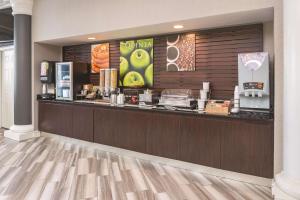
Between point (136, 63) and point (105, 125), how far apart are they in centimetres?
135

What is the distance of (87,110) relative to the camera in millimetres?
5117

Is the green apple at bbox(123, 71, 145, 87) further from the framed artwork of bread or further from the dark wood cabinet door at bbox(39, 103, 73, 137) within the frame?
the dark wood cabinet door at bbox(39, 103, 73, 137)

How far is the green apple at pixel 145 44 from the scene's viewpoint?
496 centimetres

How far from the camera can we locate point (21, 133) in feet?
19.6

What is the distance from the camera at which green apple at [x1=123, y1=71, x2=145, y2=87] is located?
16.9 ft

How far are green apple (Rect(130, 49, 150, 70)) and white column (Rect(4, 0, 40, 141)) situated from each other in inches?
103

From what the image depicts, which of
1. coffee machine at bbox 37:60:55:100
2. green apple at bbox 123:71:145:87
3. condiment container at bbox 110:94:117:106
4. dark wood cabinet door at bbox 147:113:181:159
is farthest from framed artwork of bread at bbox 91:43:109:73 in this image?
dark wood cabinet door at bbox 147:113:181:159

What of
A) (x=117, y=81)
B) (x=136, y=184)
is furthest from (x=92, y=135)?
(x=136, y=184)

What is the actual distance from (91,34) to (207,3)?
2.36m

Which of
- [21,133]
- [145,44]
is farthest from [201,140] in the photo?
[21,133]

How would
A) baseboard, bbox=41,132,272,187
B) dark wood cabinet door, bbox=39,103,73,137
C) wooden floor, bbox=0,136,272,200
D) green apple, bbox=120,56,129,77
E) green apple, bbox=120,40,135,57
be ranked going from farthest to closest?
dark wood cabinet door, bbox=39,103,73,137
green apple, bbox=120,56,129,77
green apple, bbox=120,40,135,57
baseboard, bbox=41,132,272,187
wooden floor, bbox=0,136,272,200

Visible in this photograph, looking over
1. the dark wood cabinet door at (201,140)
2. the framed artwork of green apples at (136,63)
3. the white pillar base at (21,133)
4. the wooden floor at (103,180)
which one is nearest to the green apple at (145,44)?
the framed artwork of green apples at (136,63)

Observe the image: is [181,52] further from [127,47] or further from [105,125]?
[105,125]

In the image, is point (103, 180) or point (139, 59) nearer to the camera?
point (103, 180)
